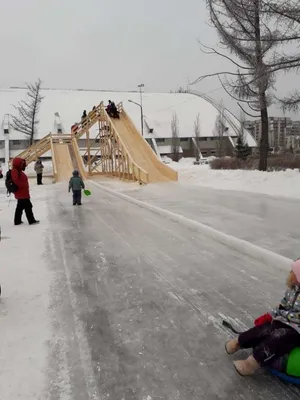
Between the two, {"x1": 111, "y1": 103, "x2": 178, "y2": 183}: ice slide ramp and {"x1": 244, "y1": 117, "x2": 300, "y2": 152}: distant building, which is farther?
{"x1": 244, "y1": 117, "x2": 300, "y2": 152}: distant building

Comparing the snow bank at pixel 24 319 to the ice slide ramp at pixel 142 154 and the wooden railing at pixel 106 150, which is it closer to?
the wooden railing at pixel 106 150

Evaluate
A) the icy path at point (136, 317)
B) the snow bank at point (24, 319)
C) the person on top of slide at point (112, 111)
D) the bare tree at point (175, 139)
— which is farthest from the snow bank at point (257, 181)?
the bare tree at point (175, 139)

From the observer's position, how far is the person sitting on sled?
255 cm

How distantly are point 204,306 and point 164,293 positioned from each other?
0.55 m

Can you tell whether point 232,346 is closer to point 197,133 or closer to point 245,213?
point 245,213

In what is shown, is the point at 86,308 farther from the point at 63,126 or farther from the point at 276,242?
the point at 63,126

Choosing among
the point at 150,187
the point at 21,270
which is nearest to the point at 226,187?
the point at 150,187

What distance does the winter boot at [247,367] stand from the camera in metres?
2.58

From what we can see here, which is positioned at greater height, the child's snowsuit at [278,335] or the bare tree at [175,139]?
the bare tree at [175,139]

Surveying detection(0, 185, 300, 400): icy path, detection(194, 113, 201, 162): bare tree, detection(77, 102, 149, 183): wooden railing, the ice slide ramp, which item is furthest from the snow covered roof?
detection(0, 185, 300, 400): icy path

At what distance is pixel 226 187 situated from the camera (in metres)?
14.4

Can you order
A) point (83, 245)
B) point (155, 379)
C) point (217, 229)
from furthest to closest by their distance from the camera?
point (217, 229), point (83, 245), point (155, 379)

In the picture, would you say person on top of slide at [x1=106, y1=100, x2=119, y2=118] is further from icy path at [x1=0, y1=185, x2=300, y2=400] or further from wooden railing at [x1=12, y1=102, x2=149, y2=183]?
icy path at [x1=0, y1=185, x2=300, y2=400]

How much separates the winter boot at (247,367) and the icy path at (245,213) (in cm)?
280
